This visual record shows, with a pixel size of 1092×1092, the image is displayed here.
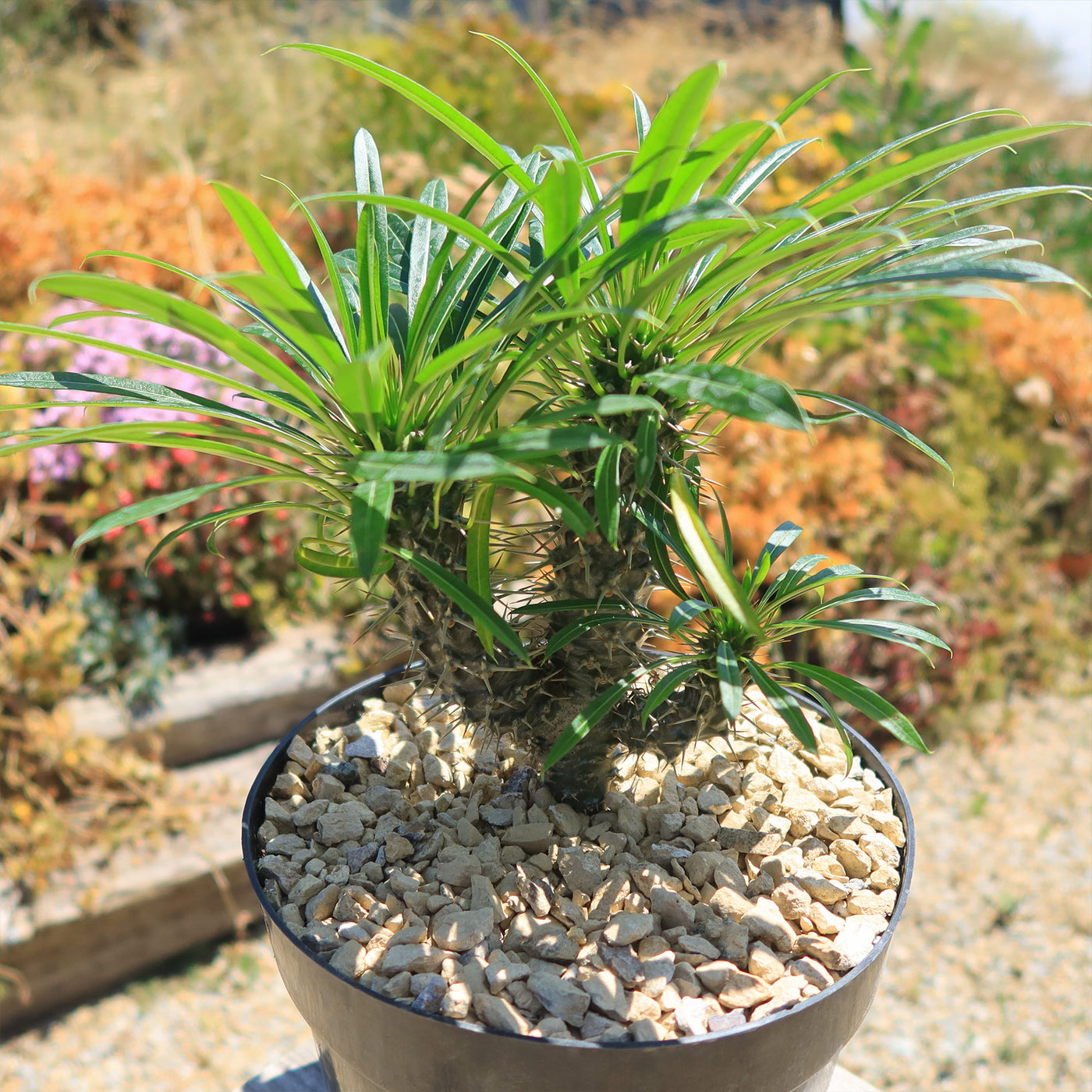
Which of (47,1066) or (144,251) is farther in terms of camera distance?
(144,251)

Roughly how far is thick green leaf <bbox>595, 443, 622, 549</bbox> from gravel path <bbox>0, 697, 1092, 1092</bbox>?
186cm

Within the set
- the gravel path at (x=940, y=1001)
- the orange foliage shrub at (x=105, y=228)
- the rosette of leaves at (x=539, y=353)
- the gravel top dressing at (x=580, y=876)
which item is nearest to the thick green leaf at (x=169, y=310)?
the rosette of leaves at (x=539, y=353)

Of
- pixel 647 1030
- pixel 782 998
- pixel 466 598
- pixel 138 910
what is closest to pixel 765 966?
pixel 782 998

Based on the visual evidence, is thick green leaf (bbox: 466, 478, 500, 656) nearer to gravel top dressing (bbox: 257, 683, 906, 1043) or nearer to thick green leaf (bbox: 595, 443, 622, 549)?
thick green leaf (bbox: 595, 443, 622, 549)

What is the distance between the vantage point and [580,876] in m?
0.96

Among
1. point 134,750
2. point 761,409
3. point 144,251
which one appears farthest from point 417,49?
point 761,409

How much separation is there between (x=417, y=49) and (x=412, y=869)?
177 inches

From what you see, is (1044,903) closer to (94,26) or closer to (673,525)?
(673,525)

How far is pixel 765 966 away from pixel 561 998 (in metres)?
0.19

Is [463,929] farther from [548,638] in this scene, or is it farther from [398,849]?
[548,638]

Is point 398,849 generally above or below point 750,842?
below

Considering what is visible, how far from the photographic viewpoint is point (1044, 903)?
95.0 inches

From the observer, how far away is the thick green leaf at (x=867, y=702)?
31.2 inches

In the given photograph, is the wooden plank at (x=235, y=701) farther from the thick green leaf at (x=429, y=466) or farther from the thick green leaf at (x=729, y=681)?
the thick green leaf at (x=429, y=466)
